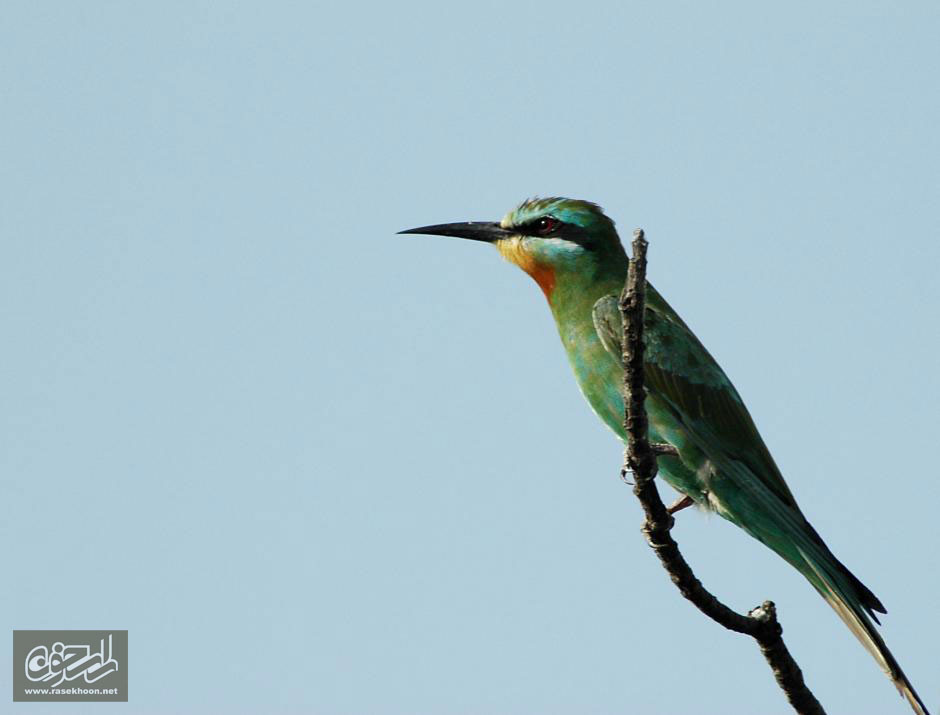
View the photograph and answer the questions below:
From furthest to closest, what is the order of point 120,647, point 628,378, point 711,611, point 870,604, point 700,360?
point 120,647 < point 700,360 < point 870,604 < point 711,611 < point 628,378

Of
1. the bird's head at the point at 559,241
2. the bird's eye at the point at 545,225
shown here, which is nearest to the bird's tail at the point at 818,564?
the bird's head at the point at 559,241

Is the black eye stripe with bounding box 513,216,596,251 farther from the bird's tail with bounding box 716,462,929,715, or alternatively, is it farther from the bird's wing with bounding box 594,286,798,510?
the bird's tail with bounding box 716,462,929,715

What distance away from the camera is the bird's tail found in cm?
439

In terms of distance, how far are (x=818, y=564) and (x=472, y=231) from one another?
7.43ft

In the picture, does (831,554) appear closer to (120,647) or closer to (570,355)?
(570,355)

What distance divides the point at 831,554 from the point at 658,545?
41.9 inches

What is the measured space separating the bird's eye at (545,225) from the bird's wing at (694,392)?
0.56 metres

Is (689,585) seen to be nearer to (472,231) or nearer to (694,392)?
(694,392)

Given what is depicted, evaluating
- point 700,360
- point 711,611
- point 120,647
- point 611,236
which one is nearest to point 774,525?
point 700,360

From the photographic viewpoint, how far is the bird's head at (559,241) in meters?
5.68

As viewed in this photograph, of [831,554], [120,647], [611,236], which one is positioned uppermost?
[611,236]

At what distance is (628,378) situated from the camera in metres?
3.68

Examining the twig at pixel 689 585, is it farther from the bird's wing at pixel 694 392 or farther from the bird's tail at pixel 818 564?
the bird's wing at pixel 694 392

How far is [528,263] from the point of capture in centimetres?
580
